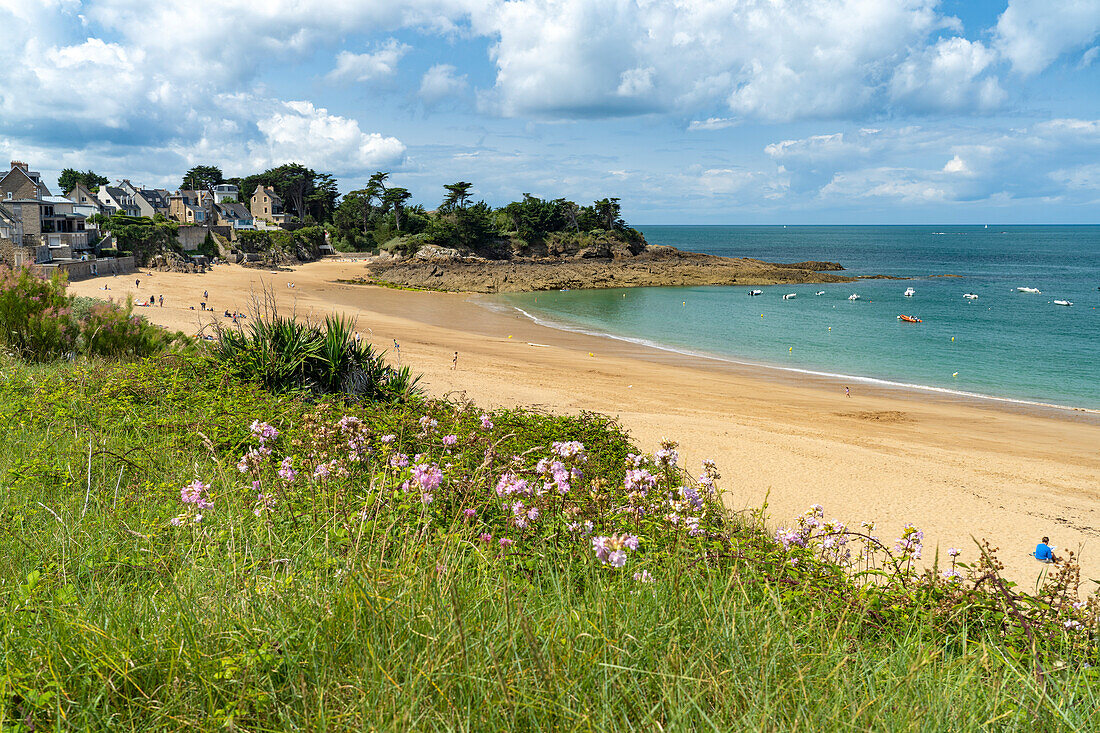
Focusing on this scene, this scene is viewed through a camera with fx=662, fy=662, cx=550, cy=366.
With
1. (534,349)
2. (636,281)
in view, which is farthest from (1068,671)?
(636,281)

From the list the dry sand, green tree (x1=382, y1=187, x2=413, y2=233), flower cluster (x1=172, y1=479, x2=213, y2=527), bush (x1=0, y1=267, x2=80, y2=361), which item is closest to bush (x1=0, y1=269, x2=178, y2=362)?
bush (x1=0, y1=267, x2=80, y2=361)

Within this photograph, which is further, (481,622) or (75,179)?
(75,179)

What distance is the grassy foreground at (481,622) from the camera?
87.2 inches

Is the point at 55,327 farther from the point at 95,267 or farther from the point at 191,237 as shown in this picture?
the point at 191,237

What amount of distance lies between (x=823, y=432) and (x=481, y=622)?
15504 millimetres

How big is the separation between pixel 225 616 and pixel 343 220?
297ft

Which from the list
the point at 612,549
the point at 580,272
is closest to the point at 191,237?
the point at 580,272

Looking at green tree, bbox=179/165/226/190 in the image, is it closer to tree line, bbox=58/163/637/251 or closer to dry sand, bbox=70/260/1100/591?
tree line, bbox=58/163/637/251

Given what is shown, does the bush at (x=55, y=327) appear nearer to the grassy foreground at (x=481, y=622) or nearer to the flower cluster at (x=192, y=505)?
the grassy foreground at (x=481, y=622)

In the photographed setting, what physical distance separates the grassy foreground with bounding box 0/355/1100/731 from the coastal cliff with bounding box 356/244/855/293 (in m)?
53.6

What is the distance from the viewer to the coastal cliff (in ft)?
197

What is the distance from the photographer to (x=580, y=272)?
69.5 meters

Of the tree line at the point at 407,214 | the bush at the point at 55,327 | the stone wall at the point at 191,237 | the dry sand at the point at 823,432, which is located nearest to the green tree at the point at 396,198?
the tree line at the point at 407,214

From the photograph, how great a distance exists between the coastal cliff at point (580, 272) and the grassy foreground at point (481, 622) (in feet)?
176
